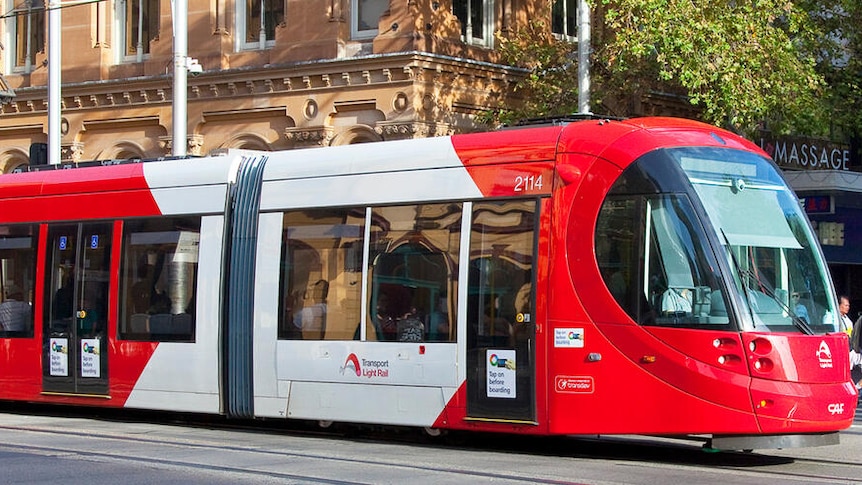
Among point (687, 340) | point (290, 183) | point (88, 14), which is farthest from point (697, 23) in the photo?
point (88, 14)

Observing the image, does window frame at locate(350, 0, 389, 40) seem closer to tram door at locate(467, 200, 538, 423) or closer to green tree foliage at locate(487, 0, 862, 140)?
green tree foliage at locate(487, 0, 862, 140)

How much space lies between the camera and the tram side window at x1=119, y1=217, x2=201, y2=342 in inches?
579

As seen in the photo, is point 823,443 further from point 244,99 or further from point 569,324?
point 244,99

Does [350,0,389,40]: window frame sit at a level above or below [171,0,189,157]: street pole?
above

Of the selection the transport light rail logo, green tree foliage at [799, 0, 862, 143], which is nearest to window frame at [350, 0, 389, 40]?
green tree foliage at [799, 0, 862, 143]

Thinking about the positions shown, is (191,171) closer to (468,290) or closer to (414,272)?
(414,272)

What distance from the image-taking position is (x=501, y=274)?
12.4m

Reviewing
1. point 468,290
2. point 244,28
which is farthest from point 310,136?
point 468,290

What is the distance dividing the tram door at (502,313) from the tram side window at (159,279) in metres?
3.47

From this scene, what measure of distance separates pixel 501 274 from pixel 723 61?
9.33 meters

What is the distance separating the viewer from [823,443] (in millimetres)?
11391

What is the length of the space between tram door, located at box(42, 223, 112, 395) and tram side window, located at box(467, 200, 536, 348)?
475 centimetres

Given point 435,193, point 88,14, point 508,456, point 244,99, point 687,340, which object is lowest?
point 508,456

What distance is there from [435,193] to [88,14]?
58.8 ft
